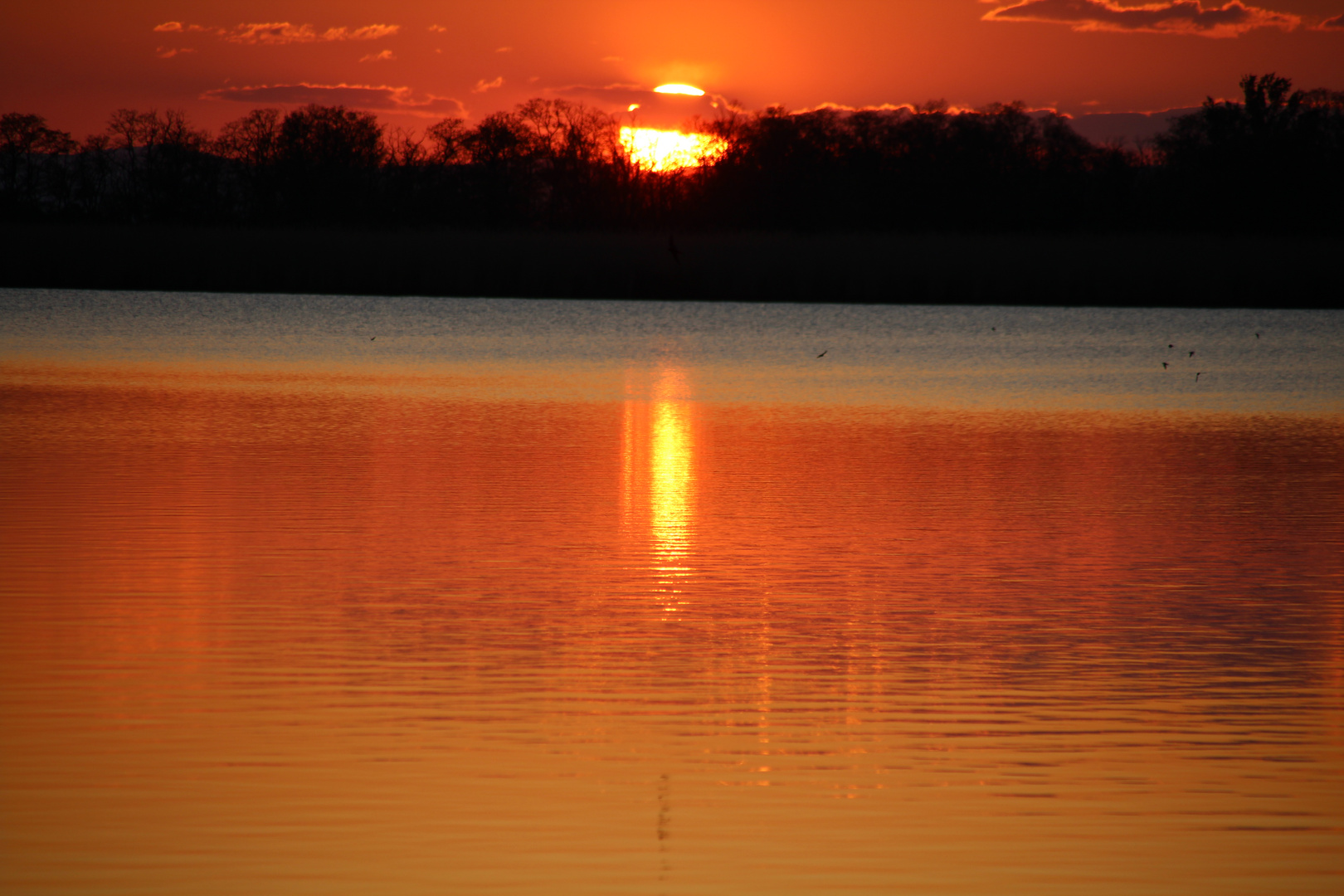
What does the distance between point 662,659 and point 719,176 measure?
136ft

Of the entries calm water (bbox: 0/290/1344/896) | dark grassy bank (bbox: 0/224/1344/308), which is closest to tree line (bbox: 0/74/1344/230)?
dark grassy bank (bbox: 0/224/1344/308)

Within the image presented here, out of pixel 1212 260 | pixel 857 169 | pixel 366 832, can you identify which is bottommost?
pixel 366 832

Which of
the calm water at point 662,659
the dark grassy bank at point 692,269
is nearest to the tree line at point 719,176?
the dark grassy bank at point 692,269

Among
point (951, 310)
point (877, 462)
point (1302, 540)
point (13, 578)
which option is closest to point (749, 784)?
point (13, 578)

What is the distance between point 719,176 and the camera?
46062 millimetres

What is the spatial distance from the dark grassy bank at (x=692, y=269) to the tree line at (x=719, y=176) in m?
10.5

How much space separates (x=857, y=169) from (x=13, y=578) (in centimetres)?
4179

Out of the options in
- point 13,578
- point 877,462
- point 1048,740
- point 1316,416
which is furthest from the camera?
point 1316,416

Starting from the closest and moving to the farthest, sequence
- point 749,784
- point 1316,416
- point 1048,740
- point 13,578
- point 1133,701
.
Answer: point 749,784 → point 1048,740 → point 1133,701 → point 13,578 → point 1316,416

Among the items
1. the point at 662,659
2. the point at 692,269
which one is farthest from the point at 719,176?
the point at 662,659

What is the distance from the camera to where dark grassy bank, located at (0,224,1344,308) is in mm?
32469

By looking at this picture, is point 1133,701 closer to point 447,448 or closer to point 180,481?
point 180,481

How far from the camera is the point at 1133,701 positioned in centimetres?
523

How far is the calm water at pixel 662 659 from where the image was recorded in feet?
12.9
